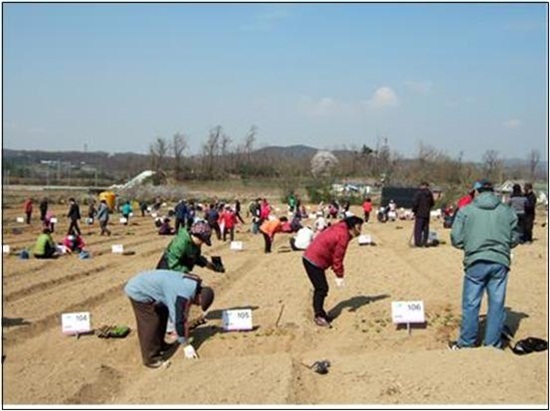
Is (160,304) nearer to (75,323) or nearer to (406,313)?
(75,323)

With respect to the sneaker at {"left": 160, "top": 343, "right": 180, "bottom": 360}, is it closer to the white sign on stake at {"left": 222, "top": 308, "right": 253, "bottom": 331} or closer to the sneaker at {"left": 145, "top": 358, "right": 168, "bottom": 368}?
the sneaker at {"left": 145, "top": 358, "right": 168, "bottom": 368}

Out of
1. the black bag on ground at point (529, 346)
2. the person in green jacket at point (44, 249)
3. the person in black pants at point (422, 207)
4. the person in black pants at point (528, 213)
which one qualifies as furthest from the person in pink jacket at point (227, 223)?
the black bag on ground at point (529, 346)

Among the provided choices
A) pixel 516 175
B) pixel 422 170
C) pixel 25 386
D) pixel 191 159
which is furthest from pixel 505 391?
pixel 191 159

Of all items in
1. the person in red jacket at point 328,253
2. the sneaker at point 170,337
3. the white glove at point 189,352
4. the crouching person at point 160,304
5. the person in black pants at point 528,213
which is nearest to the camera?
the crouching person at point 160,304

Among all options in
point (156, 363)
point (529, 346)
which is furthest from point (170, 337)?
point (529, 346)

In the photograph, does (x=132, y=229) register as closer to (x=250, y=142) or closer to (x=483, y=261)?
(x=483, y=261)

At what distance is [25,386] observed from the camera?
25.6 ft

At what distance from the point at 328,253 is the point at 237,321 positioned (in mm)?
1557

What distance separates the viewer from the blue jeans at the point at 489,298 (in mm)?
8128

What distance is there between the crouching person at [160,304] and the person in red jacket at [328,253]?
185 cm

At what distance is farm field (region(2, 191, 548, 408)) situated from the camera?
7.02 m

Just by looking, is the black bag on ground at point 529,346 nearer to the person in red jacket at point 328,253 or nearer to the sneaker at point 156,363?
the person in red jacket at point 328,253

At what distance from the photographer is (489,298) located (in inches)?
325

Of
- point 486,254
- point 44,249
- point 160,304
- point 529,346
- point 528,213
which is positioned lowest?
point 44,249
